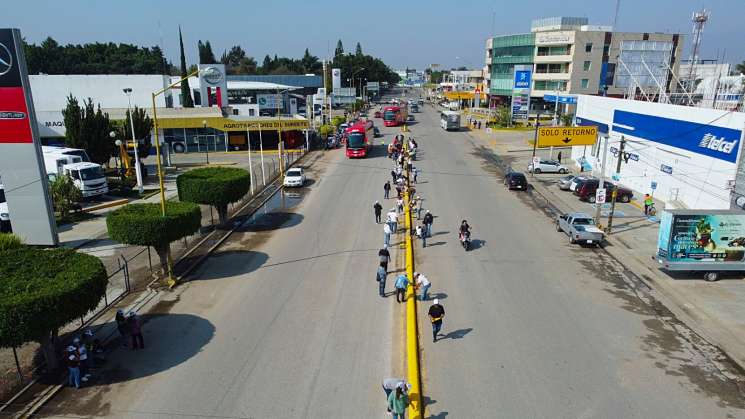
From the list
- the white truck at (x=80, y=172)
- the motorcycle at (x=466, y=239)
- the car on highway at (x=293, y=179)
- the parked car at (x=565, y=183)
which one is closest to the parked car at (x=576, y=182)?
the parked car at (x=565, y=183)

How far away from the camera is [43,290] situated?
1290 cm

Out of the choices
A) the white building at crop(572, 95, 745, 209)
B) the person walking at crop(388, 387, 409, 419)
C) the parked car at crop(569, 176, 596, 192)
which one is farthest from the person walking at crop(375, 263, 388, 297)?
the parked car at crop(569, 176, 596, 192)

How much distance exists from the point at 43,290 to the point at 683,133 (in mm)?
34547

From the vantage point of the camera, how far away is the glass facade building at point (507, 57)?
9297 cm

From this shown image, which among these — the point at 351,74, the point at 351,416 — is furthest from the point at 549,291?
the point at 351,74

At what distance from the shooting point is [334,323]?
16.6 m

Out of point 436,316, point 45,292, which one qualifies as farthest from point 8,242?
point 436,316

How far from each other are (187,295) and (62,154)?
81.5 ft

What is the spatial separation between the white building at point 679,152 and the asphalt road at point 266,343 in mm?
16657

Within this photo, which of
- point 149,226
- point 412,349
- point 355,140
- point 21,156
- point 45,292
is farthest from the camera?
point 355,140

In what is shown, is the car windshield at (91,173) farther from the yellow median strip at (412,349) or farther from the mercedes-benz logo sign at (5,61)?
the yellow median strip at (412,349)

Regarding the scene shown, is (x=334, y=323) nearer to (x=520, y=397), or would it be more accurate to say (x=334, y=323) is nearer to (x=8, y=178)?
(x=520, y=397)

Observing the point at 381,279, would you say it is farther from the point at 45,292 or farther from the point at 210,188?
the point at 210,188

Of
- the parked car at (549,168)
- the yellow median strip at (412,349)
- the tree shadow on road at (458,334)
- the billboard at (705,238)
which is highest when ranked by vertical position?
the billboard at (705,238)
